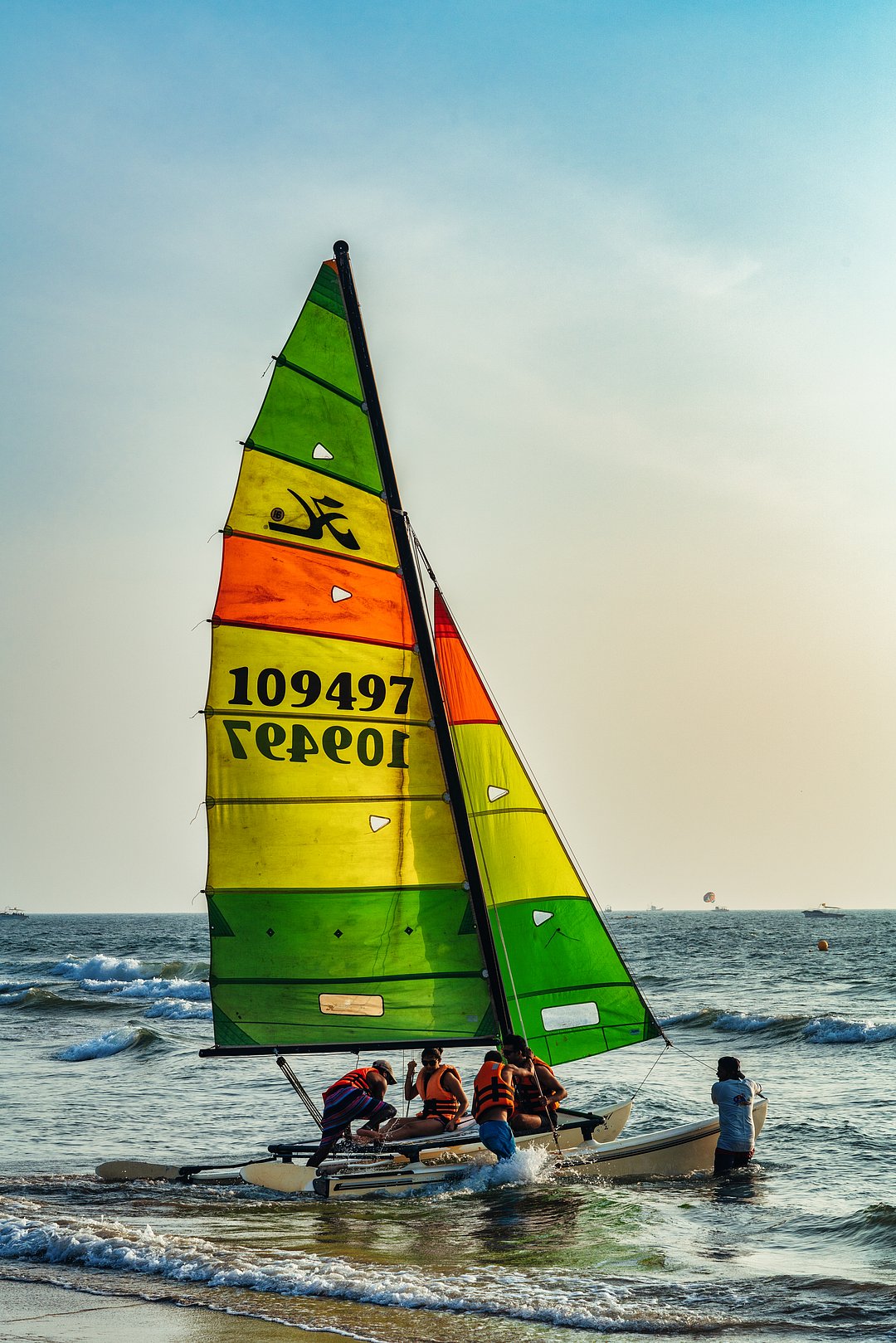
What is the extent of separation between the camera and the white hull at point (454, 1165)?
1180cm

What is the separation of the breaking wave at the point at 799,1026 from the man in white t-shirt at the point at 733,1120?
50.2 feet

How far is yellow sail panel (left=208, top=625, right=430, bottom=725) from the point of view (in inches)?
492

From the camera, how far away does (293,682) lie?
12.6 m

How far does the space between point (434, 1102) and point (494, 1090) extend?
1124 mm

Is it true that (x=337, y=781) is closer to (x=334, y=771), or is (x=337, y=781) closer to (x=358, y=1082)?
(x=334, y=771)

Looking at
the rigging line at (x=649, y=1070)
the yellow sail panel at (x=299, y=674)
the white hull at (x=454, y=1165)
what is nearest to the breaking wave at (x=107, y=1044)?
the rigging line at (x=649, y=1070)

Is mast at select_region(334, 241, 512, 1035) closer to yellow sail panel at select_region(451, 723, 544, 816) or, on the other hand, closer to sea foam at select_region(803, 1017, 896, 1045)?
yellow sail panel at select_region(451, 723, 544, 816)

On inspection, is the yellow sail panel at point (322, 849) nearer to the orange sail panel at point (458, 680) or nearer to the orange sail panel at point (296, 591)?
the orange sail panel at point (458, 680)

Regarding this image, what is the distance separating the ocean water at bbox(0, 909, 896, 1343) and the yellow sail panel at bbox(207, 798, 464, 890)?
9.71ft

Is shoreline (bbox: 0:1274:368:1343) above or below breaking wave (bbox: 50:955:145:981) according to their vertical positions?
above

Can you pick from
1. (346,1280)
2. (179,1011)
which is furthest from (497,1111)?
(179,1011)

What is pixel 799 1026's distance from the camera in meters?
30.1

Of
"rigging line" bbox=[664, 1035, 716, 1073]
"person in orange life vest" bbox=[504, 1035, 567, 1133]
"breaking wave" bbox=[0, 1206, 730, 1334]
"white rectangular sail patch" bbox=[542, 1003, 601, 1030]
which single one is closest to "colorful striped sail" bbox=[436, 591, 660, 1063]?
"white rectangular sail patch" bbox=[542, 1003, 601, 1030]

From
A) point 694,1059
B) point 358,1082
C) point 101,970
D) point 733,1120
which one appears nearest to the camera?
point 358,1082
